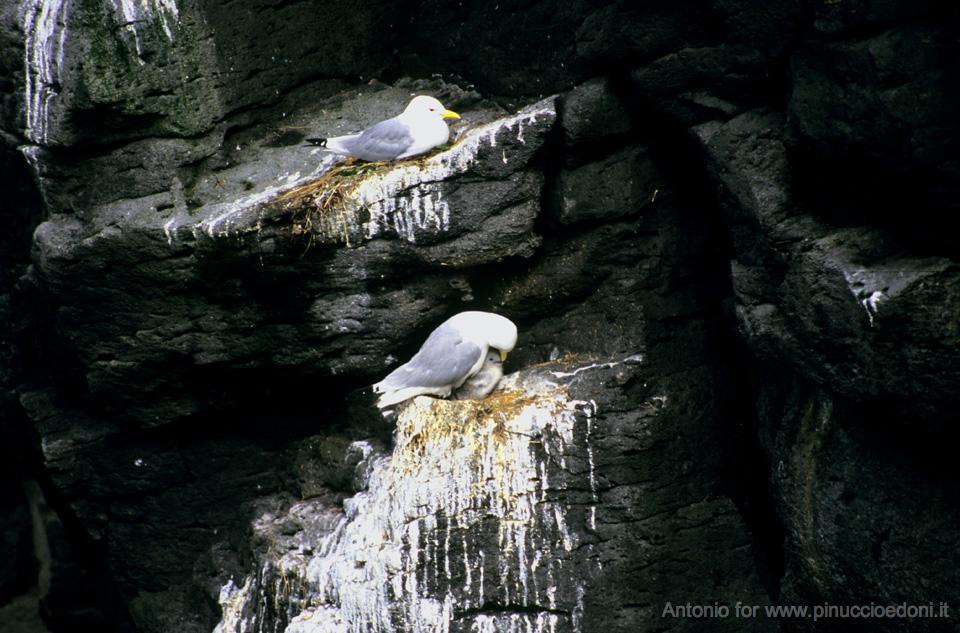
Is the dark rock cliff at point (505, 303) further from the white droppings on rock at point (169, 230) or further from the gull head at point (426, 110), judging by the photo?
the gull head at point (426, 110)

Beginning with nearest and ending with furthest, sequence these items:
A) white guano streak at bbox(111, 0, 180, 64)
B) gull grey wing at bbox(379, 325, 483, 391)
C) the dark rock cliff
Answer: the dark rock cliff, gull grey wing at bbox(379, 325, 483, 391), white guano streak at bbox(111, 0, 180, 64)

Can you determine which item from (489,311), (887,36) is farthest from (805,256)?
(489,311)

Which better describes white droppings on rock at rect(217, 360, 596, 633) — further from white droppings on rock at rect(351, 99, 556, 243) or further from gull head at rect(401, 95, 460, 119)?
gull head at rect(401, 95, 460, 119)

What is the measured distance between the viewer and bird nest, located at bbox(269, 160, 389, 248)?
20.0 ft

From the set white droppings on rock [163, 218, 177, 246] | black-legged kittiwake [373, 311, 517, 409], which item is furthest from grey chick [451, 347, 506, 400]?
white droppings on rock [163, 218, 177, 246]

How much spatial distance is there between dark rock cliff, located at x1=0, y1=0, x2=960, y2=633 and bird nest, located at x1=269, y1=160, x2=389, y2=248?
0.02 meters

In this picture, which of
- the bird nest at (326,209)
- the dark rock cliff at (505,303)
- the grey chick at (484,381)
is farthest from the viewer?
the bird nest at (326,209)

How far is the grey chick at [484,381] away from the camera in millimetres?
5949

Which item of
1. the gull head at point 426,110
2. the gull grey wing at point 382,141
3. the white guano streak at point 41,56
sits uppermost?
the white guano streak at point 41,56

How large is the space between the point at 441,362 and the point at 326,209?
108cm

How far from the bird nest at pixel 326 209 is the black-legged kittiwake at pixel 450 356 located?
2.54ft

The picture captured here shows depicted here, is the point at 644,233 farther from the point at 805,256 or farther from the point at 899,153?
the point at 899,153

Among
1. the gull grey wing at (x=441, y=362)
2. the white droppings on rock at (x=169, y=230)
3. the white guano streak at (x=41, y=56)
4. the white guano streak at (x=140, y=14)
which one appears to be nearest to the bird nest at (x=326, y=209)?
the white droppings on rock at (x=169, y=230)

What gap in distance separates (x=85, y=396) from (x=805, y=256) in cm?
454
